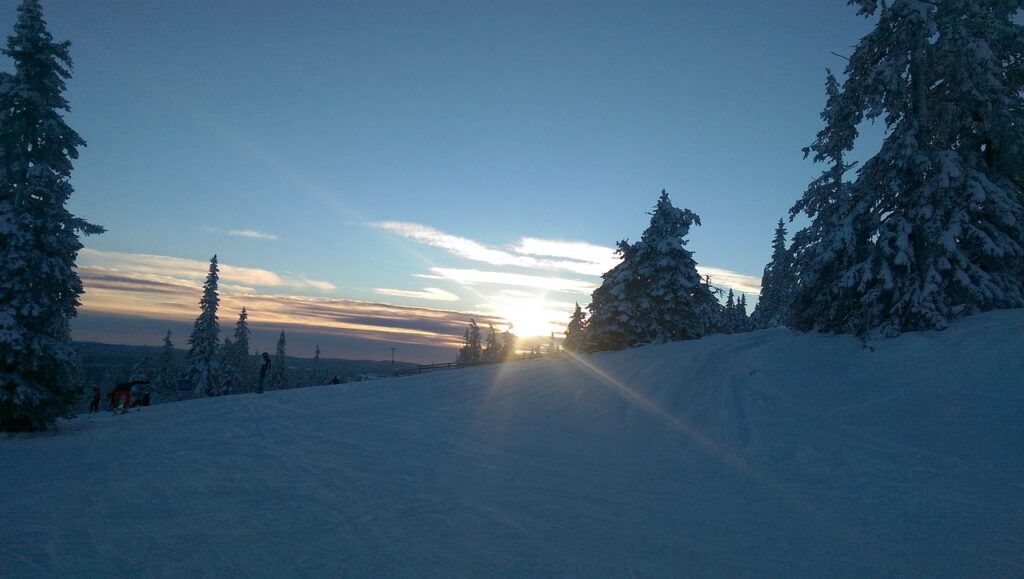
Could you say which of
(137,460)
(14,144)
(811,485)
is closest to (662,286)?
(811,485)

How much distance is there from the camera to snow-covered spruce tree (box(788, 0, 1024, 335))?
14422 mm

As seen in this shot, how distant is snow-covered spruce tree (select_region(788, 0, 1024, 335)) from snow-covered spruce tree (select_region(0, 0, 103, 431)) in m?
23.3

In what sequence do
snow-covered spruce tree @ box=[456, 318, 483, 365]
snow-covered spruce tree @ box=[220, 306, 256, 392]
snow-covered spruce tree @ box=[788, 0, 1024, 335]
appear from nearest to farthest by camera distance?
snow-covered spruce tree @ box=[788, 0, 1024, 335] → snow-covered spruce tree @ box=[220, 306, 256, 392] → snow-covered spruce tree @ box=[456, 318, 483, 365]

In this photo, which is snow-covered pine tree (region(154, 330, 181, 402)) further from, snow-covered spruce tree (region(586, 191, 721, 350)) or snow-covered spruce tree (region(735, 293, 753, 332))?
snow-covered spruce tree (region(735, 293, 753, 332))

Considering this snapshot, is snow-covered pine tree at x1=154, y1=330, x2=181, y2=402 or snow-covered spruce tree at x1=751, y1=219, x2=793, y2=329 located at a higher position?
snow-covered spruce tree at x1=751, y1=219, x2=793, y2=329

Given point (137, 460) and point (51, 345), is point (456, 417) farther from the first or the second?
point (51, 345)

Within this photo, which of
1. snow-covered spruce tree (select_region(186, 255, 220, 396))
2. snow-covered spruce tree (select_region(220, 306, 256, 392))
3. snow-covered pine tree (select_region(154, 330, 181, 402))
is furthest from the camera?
snow-covered pine tree (select_region(154, 330, 181, 402))

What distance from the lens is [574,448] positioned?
1309 centimetres

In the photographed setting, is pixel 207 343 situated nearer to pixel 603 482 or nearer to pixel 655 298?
pixel 655 298

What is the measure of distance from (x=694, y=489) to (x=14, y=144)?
21.9 m

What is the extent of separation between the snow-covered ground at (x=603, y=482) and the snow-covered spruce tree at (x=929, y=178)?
3.86ft

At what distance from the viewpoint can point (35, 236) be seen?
16.8 m

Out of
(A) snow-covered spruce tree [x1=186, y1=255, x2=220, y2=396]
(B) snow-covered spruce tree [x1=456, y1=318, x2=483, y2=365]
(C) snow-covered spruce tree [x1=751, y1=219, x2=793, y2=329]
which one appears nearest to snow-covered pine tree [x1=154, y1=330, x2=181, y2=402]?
(A) snow-covered spruce tree [x1=186, y1=255, x2=220, y2=396]

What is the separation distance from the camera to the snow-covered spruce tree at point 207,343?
149ft
